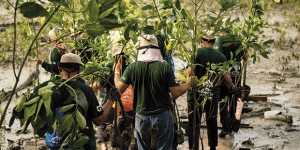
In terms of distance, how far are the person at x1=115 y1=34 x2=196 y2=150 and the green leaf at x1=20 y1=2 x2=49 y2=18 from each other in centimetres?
357

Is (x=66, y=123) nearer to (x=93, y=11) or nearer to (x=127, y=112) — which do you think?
(x=93, y=11)

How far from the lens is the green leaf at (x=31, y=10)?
10.8 ft

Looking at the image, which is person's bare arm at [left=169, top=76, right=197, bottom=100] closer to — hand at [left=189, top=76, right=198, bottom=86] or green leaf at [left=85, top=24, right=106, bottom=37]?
hand at [left=189, top=76, right=198, bottom=86]

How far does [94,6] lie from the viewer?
3.39 metres

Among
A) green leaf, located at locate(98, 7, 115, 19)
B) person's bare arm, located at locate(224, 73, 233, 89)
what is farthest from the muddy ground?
green leaf, located at locate(98, 7, 115, 19)

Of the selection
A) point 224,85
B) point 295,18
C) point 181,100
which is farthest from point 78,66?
point 295,18

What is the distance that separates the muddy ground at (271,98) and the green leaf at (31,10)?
604 centimetres

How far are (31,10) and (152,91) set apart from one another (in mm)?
3838

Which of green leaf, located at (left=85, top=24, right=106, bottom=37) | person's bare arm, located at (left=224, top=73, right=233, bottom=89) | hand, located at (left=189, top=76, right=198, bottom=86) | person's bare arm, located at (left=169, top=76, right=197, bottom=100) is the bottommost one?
person's bare arm, located at (left=224, top=73, right=233, bottom=89)

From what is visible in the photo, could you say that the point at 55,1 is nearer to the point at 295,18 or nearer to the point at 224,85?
the point at 224,85

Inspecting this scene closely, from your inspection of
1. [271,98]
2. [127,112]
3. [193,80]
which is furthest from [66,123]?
[271,98]

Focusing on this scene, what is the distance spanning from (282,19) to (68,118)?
16.3 metres

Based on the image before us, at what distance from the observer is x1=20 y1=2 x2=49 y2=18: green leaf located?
330 centimetres

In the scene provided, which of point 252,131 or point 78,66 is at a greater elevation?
point 78,66
